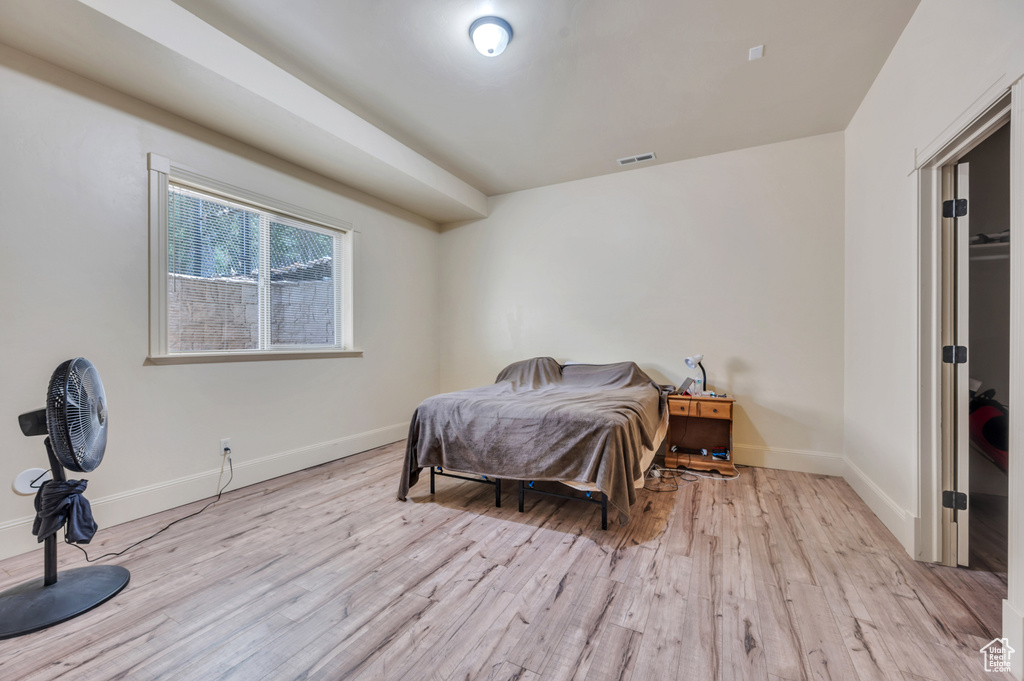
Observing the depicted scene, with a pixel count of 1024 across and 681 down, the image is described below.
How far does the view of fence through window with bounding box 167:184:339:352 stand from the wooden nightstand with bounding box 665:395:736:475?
10.6 ft

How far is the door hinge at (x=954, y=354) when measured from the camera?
6.13 feet

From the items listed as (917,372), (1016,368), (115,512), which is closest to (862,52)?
(917,372)

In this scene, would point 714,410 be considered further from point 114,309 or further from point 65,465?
point 114,309

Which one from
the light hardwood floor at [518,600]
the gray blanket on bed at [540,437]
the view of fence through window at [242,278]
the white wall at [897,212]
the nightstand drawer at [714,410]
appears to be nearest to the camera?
the light hardwood floor at [518,600]

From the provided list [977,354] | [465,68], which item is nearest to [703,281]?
[977,354]

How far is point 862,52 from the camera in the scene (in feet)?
7.68

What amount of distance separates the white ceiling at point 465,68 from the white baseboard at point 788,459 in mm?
2622

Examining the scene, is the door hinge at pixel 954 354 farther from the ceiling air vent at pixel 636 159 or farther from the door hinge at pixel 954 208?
the ceiling air vent at pixel 636 159

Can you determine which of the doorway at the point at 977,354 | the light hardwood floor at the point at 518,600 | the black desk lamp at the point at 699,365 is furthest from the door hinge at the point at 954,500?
the black desk lamp at the point at 699,365

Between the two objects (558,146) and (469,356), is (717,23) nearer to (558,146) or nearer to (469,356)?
(558,146)

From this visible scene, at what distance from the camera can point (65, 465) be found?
5.10 ft

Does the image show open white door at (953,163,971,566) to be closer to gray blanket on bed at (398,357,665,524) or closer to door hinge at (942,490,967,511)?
door hinge at (942,490,967,511)

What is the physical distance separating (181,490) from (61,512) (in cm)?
102

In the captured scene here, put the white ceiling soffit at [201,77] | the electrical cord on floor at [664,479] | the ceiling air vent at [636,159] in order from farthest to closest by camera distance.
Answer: the ceiling air vent at [636,159], the electrical cord on floor at [664,479], the white ceiling soffit at [201,77]
